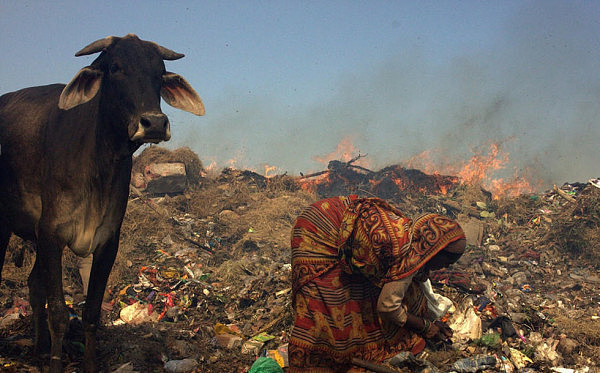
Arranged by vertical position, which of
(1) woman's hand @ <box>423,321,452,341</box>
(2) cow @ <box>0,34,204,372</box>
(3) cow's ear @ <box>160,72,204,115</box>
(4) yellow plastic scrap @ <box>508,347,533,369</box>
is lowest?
(4) yellow plastic scrap @ <box>508,347,533,369</box>

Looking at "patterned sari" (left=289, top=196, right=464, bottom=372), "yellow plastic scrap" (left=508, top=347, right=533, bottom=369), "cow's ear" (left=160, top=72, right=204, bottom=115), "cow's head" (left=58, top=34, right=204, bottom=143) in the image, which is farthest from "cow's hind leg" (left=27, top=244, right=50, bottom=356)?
"yellow plastic scrap" (left=508, top=347, right=533, bottom=369)

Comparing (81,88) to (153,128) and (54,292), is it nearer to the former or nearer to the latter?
(153,128)

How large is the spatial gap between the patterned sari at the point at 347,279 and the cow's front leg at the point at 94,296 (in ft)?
5.42

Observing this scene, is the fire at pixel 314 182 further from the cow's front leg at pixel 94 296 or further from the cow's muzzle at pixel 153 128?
the cow's muzzle at pixel 153 128

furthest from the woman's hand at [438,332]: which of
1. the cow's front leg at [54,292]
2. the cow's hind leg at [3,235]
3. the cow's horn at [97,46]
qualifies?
the cow's hind leg at [3,235]

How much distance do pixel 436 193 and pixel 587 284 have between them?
30.3ft

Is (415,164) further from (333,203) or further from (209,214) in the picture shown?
(333,203)

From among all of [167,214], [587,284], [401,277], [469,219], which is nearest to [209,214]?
[167,214]

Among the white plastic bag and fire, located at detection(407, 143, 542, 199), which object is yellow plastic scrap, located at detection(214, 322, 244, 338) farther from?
fire, located at detection(407, 143, 542, 199)

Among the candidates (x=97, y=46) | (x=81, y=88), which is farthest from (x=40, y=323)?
(x=97, y=46)

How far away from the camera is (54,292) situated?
11.4 ft

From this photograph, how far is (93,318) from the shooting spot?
3900 mm

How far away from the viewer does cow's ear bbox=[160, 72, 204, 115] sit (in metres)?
4.00

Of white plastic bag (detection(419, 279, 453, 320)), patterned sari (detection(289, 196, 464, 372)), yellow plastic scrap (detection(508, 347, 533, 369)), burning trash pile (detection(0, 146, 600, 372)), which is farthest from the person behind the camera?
yellow plastic scrap (detection(508, 347, 533, 369))
